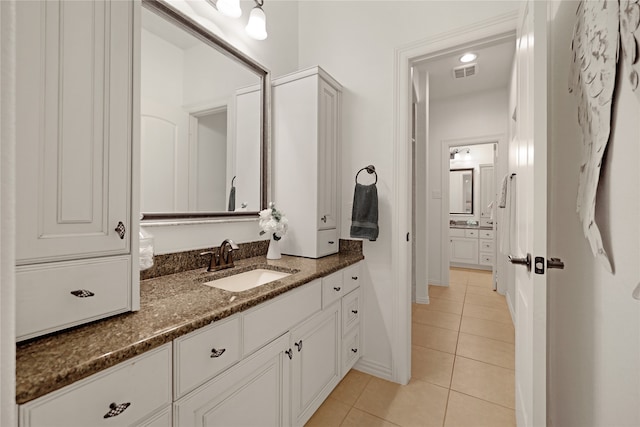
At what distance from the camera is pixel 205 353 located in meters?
0.88

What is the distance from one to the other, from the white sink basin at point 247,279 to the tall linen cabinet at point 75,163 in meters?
0.60

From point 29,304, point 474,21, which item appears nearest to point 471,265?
point 474,21

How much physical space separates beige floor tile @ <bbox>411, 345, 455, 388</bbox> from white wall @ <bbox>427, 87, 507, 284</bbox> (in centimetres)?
210

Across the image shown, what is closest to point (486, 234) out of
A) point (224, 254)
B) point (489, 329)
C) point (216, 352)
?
point (489, 329)

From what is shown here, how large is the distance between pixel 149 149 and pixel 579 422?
202cm

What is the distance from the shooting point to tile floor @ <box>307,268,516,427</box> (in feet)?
5.16

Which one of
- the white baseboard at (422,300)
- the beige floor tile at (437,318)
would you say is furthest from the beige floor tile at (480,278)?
the beige floor tile at (437,318)

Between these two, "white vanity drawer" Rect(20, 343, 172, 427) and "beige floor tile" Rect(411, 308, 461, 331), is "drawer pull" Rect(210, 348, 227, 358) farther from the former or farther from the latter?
"beige floor tile" Rect(411, 308, 461, 331)

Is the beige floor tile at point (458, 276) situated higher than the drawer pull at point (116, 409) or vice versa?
the drawer pull at point (116, 409)

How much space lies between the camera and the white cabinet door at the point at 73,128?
0.68 metres

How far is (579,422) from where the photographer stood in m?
0.95

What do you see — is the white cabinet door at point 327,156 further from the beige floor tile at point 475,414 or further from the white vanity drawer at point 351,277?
the beige floor tile at point 475,414

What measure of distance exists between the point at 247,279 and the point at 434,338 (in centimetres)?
189

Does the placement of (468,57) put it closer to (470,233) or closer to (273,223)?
(273,223)
